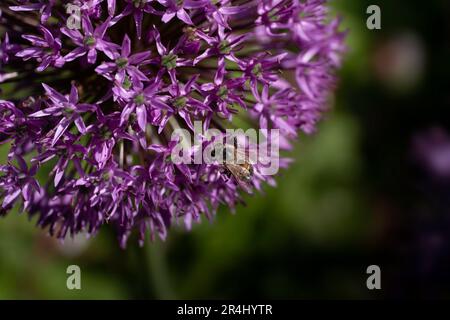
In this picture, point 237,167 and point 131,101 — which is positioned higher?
point 131,101

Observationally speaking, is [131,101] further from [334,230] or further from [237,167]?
[334,230]

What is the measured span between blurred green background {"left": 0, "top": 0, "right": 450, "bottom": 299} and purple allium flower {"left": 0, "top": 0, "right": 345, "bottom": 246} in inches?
66.0

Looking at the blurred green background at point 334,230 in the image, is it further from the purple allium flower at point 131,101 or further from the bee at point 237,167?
the bee at point 237,167

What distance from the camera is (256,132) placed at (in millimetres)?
4160

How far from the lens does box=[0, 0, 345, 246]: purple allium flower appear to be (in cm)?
345

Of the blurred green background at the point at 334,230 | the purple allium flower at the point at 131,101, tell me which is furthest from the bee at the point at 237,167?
the blurred green background at the point at 334,230

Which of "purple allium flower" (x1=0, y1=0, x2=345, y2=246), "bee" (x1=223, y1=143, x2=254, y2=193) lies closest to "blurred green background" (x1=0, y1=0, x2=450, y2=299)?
"purple allium flower" (x1=0, y1=0, x2=345, y2=246)

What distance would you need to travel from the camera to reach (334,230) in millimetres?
6484

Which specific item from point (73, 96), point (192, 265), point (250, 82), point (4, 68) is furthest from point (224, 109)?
Answer: point (192, 265)

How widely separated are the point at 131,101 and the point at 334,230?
3.64 meters

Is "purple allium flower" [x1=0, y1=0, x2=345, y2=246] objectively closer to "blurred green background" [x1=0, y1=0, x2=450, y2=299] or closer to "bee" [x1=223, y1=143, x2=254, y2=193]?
"bee" [x1=223, y1=143, x2=254, y2=193]

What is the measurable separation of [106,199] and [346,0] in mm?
4249

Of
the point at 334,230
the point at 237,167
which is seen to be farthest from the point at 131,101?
the point at 334,230

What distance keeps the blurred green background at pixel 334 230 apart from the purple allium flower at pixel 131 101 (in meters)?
1.68
